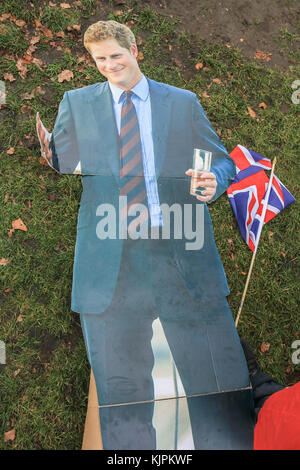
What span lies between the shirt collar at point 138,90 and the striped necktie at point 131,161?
0.06 meters

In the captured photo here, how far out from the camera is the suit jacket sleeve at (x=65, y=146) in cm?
333

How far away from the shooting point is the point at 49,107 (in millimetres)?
3846

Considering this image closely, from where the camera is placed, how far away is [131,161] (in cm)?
327

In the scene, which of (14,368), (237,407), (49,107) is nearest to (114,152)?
(49,107)

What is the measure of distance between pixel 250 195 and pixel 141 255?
1539mm

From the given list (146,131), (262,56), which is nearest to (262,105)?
(262,56)

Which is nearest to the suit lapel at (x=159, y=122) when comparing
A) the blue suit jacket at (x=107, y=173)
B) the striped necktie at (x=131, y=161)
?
the blue suit jacket at (x=107, y=173)

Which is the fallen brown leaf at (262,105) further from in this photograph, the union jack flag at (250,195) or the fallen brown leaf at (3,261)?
the fallen brown leaf at (3,261)

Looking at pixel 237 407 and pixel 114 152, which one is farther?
pixel 114 152

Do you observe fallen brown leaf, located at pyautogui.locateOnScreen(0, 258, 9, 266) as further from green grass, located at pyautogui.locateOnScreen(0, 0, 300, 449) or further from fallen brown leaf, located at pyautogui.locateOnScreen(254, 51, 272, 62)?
fallen brown leaf, located at pyautogui.locateOnScreen(254, 51, 272, 62)

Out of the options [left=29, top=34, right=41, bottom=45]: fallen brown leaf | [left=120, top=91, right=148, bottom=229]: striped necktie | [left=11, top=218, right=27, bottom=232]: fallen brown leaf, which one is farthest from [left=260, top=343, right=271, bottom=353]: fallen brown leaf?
[left=29, top=34, right=41, bottom=45]: fallen brown leaf

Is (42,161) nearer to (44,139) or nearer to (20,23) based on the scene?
(44,139)

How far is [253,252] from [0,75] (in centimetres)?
325
